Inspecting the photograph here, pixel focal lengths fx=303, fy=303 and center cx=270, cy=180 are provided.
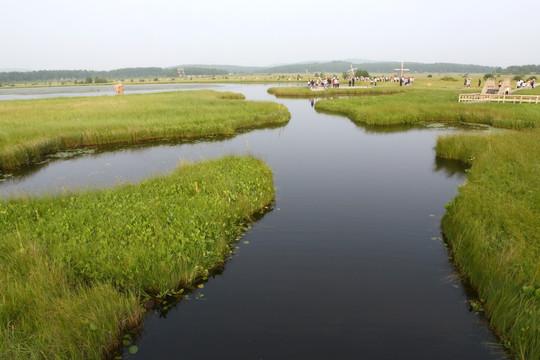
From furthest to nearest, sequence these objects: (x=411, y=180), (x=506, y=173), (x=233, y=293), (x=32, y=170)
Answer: (x=32, y=170), (x=411, y=180), (x=506, y=173), (x=233, y=293)

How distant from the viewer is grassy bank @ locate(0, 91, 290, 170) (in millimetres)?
22000

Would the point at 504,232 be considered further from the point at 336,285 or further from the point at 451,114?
the point at 451,114

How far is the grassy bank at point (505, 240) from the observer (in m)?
6.22

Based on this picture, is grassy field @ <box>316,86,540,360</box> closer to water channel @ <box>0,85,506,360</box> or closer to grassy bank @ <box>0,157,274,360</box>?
water channel @ <box>0,85,506,360</box>

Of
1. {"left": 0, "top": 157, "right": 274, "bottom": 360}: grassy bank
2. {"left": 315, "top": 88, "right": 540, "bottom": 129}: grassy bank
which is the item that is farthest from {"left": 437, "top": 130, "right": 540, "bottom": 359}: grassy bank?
{"left": 315, "top": 88, "right": 540, "bottom": 129}: grassy bank

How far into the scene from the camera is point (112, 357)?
20.5 feet

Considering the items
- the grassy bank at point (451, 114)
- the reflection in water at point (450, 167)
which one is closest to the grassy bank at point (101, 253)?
the reflection in water at point (450, 167)

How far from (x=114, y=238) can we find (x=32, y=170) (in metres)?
15.4

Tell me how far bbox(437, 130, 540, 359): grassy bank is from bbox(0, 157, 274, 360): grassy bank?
7197 millimetres

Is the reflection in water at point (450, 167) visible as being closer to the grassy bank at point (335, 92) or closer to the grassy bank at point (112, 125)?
the grassy bank at point (112, 125)

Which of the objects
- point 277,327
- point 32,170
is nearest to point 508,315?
point 277,327

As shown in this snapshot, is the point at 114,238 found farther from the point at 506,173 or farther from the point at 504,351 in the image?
the point at 506,173

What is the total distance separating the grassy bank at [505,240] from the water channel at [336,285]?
1.80 ft

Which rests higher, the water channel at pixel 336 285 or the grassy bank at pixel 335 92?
the grassy bank at pixel 335 92
